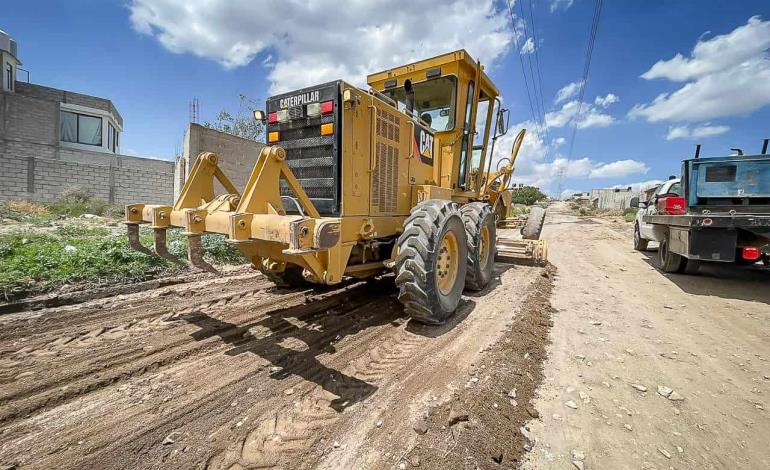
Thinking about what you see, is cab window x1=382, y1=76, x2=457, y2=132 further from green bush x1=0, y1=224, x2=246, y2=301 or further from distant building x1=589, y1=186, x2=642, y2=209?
distant building x1=589, y1=186, x2=642, y2=209

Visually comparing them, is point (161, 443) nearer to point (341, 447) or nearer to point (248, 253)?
point (341, 447)

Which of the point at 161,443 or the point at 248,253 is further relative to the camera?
the point at 248,253

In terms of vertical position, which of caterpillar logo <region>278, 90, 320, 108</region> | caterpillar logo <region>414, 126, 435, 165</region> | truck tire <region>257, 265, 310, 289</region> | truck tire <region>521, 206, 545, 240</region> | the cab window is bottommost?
truck tire <region>257, 265, 310, 289</region>

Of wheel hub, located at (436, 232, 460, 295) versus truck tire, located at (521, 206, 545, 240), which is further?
truck tire, located at (521, 206, 545, 240)

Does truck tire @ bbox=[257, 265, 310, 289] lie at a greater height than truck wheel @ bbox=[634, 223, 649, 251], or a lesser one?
lesser

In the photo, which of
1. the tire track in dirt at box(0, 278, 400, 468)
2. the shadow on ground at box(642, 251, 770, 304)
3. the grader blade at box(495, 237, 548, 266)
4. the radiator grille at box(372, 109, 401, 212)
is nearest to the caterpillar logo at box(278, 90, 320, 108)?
the radiator grille at box(372, 109, 401, 212)

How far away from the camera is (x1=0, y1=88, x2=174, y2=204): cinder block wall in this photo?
13422 mm

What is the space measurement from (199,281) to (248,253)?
7.40 ft

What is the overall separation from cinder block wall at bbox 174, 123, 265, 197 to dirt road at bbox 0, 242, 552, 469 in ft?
25.4

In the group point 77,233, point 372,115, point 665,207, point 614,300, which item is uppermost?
point 372,115

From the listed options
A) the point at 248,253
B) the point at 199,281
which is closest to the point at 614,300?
the point at 248,253

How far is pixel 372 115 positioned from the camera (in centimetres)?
381

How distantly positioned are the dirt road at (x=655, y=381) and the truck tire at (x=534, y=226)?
2.71m

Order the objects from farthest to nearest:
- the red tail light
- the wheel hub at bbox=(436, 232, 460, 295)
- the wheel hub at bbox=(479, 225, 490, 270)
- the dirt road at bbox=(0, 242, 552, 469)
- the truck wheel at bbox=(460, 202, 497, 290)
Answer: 1. the wheel hub at bbox=(479, 225, 490, 270)
2. the red tail light
3. the truck wheel at bbox=(460, 202, 497, 290)
4. the wheel hub at bbox=(436, 232, 460, 295)
5. the dirt road at bbox=(0, 242, 552, 469)
